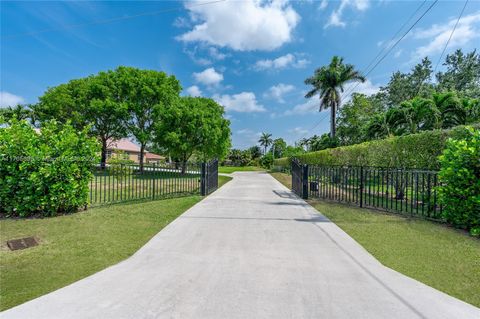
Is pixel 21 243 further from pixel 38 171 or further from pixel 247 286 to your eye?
pixel 247 286

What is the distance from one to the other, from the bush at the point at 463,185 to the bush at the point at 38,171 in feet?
29.4

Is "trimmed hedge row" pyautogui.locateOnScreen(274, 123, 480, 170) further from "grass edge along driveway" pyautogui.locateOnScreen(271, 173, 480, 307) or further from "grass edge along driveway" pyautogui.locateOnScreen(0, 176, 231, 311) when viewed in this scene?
"grass edge along driveway" pyautogui.locateOnScreen(0, 176, 231, 311)

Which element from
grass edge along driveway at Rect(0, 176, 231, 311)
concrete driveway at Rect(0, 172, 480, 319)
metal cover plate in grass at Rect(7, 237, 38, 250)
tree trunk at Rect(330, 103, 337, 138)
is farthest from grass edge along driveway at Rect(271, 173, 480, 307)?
tree trunk at Rect(330, 103, 337, 138)

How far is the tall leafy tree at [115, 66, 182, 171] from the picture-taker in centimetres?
2336

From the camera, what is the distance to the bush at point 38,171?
5.48 meters

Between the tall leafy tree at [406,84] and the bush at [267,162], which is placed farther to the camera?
the bush at [267,162]

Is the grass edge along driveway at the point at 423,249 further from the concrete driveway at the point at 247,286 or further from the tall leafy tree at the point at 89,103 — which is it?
the tall leafy tree at the point at 89,103

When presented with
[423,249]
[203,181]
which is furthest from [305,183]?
[423,249]

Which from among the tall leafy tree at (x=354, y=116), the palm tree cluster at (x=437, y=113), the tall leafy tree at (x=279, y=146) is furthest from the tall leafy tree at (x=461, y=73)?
the tall leafy tree at (x=279, y=146)

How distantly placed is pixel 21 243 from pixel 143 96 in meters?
22.0

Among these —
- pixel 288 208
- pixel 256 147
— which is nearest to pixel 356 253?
pixel 288 208

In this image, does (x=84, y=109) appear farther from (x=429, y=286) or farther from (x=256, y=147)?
(x=256, y=147)

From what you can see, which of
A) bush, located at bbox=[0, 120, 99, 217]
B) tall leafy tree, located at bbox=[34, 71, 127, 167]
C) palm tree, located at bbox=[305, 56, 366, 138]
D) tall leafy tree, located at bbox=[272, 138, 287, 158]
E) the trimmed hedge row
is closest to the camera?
bush, located at bbox=[0, 120, 99, 217]

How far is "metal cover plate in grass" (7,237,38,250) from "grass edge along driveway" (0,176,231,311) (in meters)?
0.10
